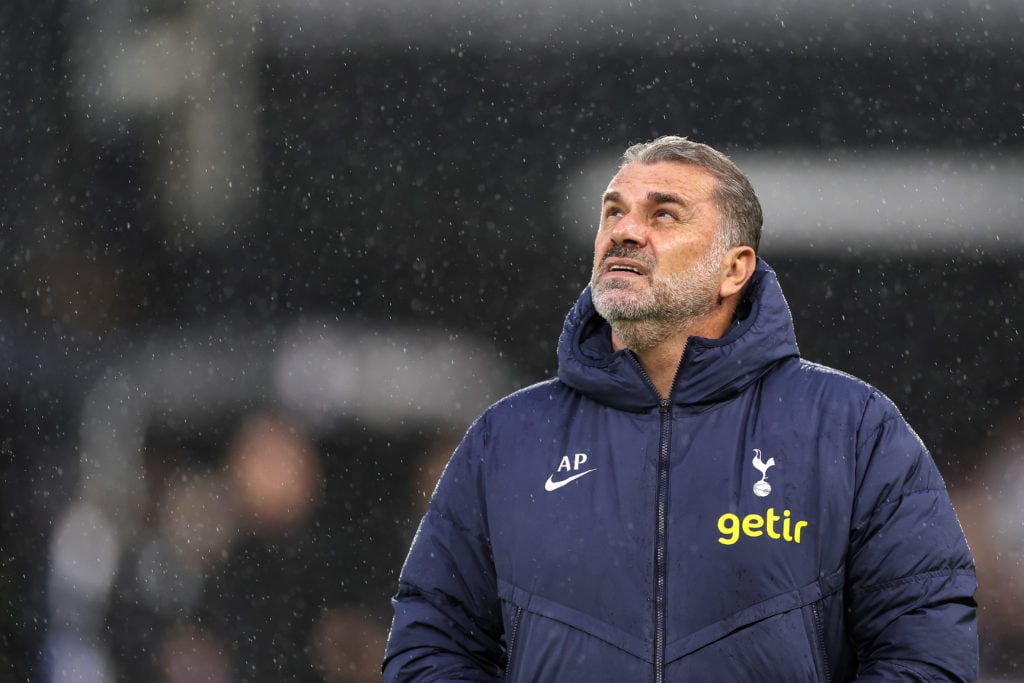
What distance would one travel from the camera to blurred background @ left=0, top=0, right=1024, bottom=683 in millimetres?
3939

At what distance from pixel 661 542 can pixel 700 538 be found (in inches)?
2.3

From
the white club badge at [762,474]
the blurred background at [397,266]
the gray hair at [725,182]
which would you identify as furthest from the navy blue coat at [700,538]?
the blurred background at [397,266]

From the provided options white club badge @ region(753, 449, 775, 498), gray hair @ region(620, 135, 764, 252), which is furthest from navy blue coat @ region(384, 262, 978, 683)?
gray hair @ region(620, 135, 764, 252)

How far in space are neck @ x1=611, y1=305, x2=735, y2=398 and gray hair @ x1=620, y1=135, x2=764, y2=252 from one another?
6.8 inches

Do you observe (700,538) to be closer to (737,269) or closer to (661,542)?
(661,542)

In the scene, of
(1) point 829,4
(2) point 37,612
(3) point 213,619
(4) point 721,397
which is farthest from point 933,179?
(2) point 37,612

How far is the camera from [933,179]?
3.99 m

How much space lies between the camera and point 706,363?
221cm

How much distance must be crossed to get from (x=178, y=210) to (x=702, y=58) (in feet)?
5.40

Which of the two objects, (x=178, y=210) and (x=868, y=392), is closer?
(x=868, y=392)

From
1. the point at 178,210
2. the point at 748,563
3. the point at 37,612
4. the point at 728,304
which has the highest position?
the point at 178,210

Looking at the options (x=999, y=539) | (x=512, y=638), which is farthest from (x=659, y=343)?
(x=999, y=539)

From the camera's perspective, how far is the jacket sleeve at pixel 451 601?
2.25 meters

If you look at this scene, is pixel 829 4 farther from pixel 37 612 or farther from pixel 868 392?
pixel 37 612
